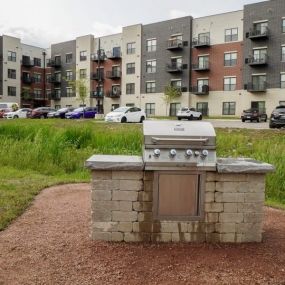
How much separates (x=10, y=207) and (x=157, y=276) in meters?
3.19

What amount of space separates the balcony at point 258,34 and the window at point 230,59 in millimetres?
3213

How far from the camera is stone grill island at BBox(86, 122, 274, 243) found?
4.76 meters

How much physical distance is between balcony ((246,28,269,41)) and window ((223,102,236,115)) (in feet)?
26.4

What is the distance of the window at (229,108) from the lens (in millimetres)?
50844

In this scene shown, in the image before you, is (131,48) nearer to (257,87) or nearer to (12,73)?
(257,87)

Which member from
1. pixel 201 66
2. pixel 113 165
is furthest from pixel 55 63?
pixel 113 165

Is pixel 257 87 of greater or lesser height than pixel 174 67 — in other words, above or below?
below

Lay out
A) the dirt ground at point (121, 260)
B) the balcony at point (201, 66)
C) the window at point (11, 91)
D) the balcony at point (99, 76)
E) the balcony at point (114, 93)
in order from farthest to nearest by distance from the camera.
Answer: the window at point (11, 91)
the balcony at point (99, 76)
the balcony at point (114, 93)
the balcony at point (201, 66)
the dirt ground at point (121, 260)

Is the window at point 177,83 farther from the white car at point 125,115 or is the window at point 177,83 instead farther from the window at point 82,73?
the white car at point 125,115

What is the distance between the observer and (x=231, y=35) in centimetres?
5131

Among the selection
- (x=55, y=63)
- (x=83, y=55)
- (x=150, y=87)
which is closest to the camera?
(x=150, y=87)

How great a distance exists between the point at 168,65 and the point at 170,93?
4819 millimetres

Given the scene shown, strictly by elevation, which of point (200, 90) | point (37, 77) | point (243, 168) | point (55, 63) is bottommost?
point (243, 168)

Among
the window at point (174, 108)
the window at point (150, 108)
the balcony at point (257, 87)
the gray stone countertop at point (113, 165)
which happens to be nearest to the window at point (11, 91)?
the window at point (150, 108)
